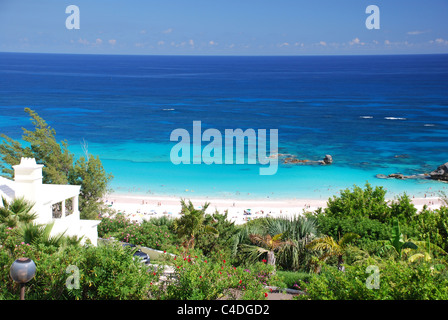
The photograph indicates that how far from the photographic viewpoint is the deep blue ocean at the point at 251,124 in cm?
3984

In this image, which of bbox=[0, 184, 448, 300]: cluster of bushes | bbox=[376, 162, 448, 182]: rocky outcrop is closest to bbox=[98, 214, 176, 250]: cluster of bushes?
bbox=[0, 184, 448, 300]: cluster of bushes

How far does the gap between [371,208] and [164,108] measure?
2541 inches

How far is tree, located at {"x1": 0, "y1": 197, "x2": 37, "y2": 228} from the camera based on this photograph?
395 inches

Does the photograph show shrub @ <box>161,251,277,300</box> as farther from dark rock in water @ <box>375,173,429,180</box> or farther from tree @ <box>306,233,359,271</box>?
dark rock in water @ <box>375,173,429,180</box>

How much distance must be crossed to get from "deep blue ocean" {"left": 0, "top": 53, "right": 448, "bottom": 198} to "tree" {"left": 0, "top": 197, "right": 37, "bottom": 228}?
25.8 meters

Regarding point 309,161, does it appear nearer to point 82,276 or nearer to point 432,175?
point 432,175

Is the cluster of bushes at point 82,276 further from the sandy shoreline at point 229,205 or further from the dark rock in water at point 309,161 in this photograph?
the dark rock in water at point 309,161

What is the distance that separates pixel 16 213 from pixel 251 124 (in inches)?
2205

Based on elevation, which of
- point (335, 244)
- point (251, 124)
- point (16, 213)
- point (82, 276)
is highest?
point (251, 124)

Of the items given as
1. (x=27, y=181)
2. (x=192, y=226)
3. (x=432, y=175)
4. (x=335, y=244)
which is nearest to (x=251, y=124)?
(x=432, y=175)

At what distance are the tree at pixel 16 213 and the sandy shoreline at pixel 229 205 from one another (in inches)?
618

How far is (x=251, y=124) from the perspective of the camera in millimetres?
65375

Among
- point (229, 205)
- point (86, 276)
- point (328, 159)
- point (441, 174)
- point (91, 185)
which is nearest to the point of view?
point (86, 276)

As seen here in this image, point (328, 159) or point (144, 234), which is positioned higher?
point (328, 159)
